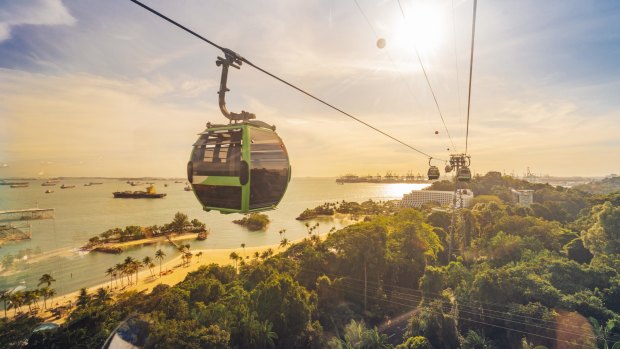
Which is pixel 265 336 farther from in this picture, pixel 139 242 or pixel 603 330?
pixel 139 242

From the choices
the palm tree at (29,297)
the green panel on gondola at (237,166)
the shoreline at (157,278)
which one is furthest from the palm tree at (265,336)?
the palm tree at (29,297)

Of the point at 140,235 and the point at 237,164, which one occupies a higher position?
the point at 237,164

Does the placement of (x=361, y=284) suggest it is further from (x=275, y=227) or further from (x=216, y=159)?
(x=275, y=227)

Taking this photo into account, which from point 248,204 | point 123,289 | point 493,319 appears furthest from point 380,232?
point 123,289

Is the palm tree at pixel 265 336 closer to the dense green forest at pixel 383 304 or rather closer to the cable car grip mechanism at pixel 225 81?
the dense green forest at pixel 383 304

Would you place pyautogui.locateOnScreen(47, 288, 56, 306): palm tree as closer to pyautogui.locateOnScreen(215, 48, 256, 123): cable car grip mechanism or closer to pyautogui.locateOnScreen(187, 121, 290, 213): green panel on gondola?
pyautogui.locateOnScreen(187, 121, 290, 213): green panel on gondola

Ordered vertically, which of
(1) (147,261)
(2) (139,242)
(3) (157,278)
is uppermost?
(1) (147,261)

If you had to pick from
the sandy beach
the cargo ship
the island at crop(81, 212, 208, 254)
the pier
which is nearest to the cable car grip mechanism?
the sandy beach

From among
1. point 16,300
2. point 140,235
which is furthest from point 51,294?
point 140,235
